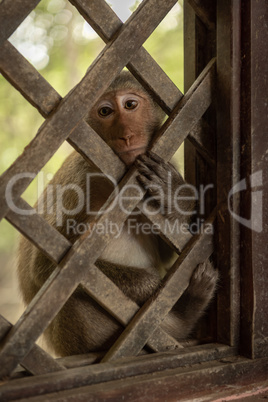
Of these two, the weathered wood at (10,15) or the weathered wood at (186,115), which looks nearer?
the weathered wood at (10,15)

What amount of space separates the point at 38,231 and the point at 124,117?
943 millimetres

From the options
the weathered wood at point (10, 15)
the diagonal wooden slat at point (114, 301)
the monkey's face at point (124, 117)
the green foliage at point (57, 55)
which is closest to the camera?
the weathered wood at point (10, 15)

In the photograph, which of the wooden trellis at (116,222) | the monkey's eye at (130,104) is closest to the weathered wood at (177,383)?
the wooden trellis at (116,222)

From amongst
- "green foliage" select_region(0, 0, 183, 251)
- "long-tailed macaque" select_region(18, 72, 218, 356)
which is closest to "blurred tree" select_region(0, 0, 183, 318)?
"green foliage" select_region(0, 0, 183, 251)

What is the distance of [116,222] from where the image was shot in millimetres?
1550

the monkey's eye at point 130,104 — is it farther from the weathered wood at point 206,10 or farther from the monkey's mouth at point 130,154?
the weathered wood at point 206,10

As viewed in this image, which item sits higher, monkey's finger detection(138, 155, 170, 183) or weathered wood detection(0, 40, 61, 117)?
monkey's finger detection(138, 155, 170, 183)

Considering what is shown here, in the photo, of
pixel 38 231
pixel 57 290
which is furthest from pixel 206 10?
pixel 57 290

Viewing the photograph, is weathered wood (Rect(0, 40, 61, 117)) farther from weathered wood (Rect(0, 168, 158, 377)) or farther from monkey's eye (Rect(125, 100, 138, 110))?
monkey's eye (Rect(125, 100, 138, 110))

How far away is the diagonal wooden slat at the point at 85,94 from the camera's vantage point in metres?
1.38

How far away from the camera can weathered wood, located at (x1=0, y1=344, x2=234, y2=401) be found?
1330mm

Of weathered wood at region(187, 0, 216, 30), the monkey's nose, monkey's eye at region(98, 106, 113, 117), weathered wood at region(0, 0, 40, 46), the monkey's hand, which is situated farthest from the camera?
monkey's eye at region(98, 106, 113, 117)

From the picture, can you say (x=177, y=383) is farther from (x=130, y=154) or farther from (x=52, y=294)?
(x=130, y=154)

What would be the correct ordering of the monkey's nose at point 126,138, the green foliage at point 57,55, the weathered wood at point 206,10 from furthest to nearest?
the green foliage at point 57,55 → the monkey's nose at point 126,138 → the weathered wood at point 206,10
